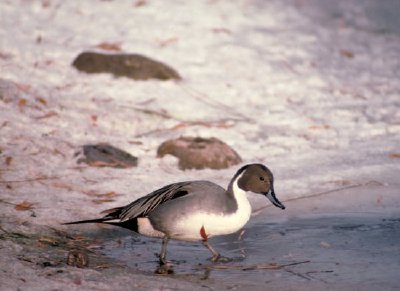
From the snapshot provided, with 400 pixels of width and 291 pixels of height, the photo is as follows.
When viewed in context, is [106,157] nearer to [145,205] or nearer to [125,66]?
[145,205]

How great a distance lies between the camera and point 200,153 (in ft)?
25.4

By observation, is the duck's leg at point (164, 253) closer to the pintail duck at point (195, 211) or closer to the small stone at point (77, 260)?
the pintail duck at point (195, 211)

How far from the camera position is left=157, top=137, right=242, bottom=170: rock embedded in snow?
25.3ft

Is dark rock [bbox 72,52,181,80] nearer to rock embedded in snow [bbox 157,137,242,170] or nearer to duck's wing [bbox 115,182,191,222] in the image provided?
rock embedded in snow [bbox 157,137,242,170]

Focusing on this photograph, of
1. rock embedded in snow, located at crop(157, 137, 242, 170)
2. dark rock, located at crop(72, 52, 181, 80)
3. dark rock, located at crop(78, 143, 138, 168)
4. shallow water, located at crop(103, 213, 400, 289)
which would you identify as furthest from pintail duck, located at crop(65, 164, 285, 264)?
dark rock, located at crop(72, 52, 181, 80)

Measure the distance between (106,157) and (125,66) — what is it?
2719 millimetres

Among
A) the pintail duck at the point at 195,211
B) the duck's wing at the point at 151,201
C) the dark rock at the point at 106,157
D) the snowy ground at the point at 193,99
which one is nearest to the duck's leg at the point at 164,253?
the pintail duck at the point at 195,211

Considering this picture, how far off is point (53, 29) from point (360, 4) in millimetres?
5201

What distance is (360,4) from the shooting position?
1395cm

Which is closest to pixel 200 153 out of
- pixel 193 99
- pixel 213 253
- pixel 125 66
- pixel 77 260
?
pixel 193 99

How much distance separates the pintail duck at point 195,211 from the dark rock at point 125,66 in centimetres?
482

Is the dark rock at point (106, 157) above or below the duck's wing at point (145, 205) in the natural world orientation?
below

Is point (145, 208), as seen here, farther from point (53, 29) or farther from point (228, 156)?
point (53, 29)

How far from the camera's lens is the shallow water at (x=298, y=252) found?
4879 millimetres
